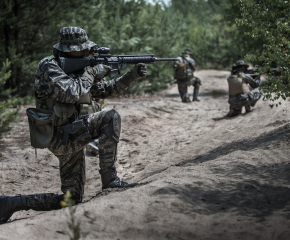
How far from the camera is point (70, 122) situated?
4629 millimetres

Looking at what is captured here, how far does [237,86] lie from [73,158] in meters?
6.73

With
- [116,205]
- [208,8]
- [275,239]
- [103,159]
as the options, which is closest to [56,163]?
[103,159]

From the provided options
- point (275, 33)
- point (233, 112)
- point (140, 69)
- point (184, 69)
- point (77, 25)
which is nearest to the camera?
point (140, 69)

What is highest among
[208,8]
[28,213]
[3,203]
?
[208,8]

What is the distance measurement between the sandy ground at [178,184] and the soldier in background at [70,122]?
0.26 metres

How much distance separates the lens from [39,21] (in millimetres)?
11734

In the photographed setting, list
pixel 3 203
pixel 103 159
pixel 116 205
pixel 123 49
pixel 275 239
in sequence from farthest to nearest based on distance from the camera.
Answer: pixel 123 49
pixel 103 159
pixel 3 203
pixel 116 205
pixel 275 239

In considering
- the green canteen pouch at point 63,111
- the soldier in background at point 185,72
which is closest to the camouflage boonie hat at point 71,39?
the green canteen pouch at point 63,111

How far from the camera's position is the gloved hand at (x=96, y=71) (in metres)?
4.75

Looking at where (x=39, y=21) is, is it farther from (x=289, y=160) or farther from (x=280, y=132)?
(x=289, y=160)

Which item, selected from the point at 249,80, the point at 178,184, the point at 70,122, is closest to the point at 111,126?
the point at 70,122

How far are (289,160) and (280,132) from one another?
1.34m

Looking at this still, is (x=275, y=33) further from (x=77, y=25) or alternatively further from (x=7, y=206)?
(x=77, y=25)

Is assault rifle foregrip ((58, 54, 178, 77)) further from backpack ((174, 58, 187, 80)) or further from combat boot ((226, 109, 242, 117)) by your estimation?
backpack ((174, 58, 187, 80))
